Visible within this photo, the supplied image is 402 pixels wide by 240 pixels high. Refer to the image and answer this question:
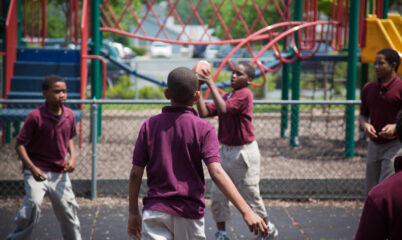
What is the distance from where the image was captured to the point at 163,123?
3.24m

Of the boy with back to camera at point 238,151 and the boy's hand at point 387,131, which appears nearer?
the boy's hand at point 387,131

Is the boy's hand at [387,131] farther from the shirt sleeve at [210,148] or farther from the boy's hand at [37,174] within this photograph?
the boy's hand at [37,174]

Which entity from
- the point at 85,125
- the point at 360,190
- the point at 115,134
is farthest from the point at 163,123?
the point at 85,125

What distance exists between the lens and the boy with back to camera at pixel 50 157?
446 cm

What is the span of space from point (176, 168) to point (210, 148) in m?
0.22

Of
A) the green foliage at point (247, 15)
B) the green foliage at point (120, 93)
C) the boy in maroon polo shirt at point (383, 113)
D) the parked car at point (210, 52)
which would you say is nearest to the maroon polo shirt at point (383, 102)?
the boy in maroon polo shirt at point (383, 113)

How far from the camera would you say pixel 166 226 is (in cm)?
321

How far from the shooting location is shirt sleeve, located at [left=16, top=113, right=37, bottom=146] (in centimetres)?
450

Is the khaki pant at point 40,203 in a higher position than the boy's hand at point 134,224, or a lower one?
lower

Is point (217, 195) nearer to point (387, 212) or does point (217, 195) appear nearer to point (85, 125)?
point (387, 212)

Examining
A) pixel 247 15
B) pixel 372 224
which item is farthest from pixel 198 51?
pixel 372 224

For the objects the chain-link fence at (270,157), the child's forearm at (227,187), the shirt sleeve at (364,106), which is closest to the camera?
the child's forearm at (227,187)

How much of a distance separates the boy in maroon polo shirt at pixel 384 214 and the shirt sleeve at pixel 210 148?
1.15 meters

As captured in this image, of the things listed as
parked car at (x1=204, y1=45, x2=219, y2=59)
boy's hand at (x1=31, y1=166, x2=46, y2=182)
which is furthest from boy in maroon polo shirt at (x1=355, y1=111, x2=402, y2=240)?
parked car at (x1=204, y1=45, x2=219, y2=59)
